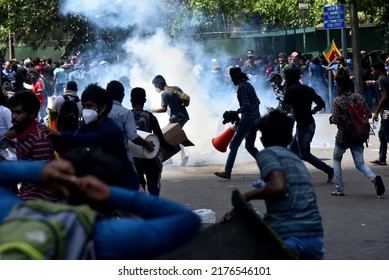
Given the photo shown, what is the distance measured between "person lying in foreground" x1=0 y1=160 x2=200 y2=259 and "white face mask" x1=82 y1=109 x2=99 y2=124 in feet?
12.7

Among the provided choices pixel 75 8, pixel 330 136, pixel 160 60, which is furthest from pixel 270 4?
pixel 330 136

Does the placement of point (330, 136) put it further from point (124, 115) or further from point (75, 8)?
point (75, 8)

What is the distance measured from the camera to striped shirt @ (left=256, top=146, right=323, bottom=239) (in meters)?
5.24

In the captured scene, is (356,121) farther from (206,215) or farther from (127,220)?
(127,220)

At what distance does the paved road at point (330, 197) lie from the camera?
9.00 meters

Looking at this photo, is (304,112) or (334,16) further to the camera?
(334,16)

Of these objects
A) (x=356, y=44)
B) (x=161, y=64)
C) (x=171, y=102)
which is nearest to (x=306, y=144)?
(x=171, y=102)

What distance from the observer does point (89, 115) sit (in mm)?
7125

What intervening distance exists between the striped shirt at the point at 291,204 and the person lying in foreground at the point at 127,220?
80.3 inches

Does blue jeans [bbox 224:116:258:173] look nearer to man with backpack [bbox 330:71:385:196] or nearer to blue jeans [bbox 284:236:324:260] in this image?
man with backpack [bbox 330:71:385:196]

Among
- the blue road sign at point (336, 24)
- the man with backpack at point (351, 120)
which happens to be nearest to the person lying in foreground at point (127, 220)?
the man with backpack at point (351, 120)

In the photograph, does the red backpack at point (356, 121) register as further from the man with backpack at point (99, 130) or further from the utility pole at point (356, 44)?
the utility pole at point (356, 44)

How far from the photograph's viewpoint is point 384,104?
1453cm

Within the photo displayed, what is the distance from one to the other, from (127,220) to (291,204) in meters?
2.24
